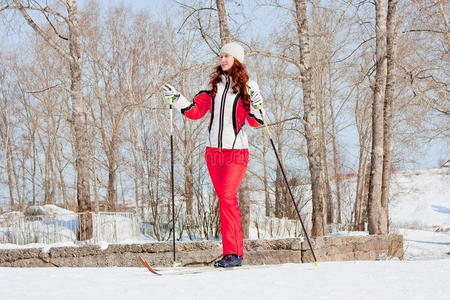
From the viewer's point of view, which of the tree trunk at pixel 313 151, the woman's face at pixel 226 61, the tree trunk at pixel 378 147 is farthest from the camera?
the tree trunk at pixel 378 147

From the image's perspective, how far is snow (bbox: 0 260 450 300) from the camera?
130 inches

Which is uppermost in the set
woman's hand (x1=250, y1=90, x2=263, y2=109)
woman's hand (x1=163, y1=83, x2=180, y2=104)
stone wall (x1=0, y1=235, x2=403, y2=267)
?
woman's hand (x1=163, y1=83, x2=180, y2=104)

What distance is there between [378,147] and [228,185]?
23.3ft

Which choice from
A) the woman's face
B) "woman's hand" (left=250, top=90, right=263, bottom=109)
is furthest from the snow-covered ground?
the woman's face

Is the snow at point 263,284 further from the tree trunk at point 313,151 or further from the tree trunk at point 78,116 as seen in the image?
the tree trunk at point 78,116

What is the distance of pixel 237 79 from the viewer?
4852mm

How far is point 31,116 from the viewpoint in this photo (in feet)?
91.5

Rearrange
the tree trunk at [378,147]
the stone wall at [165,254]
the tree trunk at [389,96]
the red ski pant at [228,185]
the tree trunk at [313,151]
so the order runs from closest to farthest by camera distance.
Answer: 1. the red ski pant at [228,185]
2. the stone wall at [165,254]
3. the tree trunk at [313,151]
4. the tree trunk at [378,147]
5. the tree trunk at [389,96]

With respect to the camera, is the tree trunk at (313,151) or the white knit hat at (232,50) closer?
the white knit hat at (232,50)

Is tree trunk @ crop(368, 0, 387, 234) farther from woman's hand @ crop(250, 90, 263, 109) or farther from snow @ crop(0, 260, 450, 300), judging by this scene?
woman's hand @ crop(250, 90, 263, 109)

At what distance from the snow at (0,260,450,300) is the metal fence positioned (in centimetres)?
774

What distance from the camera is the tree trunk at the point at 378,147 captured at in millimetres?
11023

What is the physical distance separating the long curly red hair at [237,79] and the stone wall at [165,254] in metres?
2.64

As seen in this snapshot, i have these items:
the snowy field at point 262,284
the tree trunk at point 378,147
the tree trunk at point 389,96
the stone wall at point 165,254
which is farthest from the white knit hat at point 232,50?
the tree trunk at point 389,96
